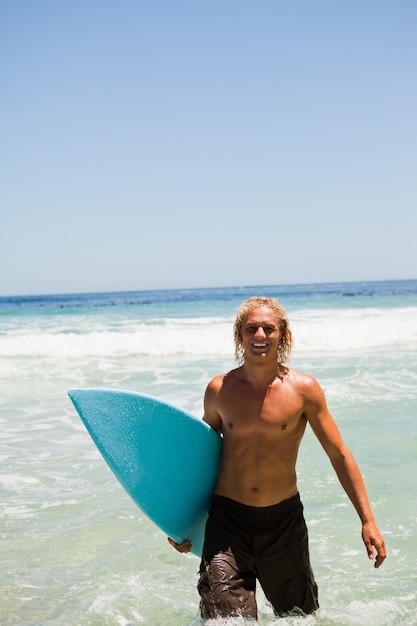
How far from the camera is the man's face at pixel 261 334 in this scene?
9.04ft

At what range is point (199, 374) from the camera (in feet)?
34.0

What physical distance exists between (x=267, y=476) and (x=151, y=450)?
1.98 feet

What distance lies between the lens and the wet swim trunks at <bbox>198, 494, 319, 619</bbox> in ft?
8.45

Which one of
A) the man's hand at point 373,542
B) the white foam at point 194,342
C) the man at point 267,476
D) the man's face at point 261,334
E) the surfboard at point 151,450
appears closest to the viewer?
the man's hand at point 373,542

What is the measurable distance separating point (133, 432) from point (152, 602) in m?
0.99

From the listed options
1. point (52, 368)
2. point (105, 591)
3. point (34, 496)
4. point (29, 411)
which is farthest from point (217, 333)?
point (105, 591)

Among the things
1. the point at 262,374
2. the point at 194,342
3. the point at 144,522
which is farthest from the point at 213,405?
the point at 194,342

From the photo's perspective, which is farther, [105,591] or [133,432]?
[105,591]

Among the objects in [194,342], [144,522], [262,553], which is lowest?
[144,522]

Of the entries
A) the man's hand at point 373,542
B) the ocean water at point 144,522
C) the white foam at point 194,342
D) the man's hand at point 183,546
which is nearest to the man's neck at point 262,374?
the man's hand at point 373,542

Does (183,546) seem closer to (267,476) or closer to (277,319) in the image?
(267,476)

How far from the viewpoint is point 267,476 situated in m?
2.71

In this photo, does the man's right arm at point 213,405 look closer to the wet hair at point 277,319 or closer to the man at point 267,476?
the man at point 267,476

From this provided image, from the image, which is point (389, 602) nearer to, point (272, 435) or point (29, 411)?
point (272, 435)
